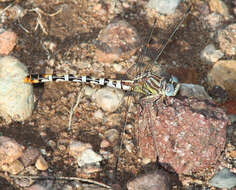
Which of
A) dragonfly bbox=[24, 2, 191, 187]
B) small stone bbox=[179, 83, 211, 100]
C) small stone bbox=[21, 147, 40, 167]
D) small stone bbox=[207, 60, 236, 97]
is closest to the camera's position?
small stone bbox=[21, 147, 40, 167]

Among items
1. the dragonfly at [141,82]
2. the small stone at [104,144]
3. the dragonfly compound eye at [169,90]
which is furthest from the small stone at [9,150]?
the dragonfly compound eye at [169,90]

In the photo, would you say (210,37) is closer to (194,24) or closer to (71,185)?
(194,24)

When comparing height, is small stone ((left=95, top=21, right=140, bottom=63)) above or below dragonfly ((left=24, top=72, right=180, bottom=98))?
above

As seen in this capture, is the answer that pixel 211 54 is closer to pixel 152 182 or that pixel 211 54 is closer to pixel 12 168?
pixel 152 182

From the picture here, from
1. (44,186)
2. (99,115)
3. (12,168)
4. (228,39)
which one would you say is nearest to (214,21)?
(228,39)

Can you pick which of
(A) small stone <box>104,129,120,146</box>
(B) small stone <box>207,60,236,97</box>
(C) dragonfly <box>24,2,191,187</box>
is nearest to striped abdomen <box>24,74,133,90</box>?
(C) dragonfly <box>24,2,191,187</box>

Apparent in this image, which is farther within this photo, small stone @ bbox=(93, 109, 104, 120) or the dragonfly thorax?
small stone @ bbox=(93, 109, 104, 120)

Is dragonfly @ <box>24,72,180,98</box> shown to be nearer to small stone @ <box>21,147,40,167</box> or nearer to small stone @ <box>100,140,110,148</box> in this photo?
small stone @ <box>100,140,110,148</box>
